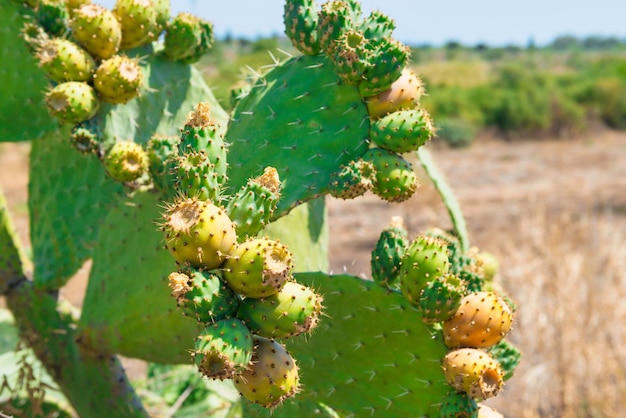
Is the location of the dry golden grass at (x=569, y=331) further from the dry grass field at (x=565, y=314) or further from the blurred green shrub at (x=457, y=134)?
the blurred green shrub at (x=457, y=134)

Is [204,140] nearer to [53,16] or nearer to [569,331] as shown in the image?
[53,16]

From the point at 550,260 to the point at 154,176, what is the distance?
3.25 m

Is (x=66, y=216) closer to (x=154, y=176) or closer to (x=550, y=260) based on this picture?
(x=154, y=176)

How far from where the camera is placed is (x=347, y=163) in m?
1.35

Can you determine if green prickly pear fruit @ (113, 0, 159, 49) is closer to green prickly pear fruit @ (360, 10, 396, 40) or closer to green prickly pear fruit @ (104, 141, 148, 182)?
green prickly pear fruit @ (104, 141, 148, 182)

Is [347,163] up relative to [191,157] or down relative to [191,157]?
down

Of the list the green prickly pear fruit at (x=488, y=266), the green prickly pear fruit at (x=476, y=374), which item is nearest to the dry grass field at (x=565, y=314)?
the green prickly pear fruit at (x=488, y=266)

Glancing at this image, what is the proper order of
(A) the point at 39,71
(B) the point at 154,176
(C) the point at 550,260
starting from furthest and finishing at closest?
1. (C) the point at 550,260
2. (A) the point at 39,71
3. (B) the point at 154,176

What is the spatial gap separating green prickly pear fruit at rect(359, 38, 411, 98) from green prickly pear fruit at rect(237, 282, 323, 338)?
49 cm

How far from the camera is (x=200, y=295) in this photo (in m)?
0.93

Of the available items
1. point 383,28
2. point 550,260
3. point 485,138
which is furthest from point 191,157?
point 485,138

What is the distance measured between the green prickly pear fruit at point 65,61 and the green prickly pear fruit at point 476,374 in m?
0.99

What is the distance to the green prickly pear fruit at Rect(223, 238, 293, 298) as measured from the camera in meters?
0.93

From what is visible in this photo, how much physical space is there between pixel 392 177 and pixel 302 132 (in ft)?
0.70
